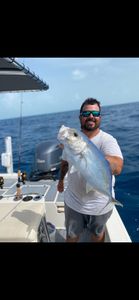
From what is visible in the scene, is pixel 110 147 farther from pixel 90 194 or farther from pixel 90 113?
pixel 90 194

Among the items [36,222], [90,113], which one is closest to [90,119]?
[90,113]

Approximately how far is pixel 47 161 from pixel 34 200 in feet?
7.14

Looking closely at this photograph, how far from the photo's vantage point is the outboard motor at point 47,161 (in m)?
4.67

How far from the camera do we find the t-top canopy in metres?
2.80

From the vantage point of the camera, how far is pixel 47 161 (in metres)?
4.82

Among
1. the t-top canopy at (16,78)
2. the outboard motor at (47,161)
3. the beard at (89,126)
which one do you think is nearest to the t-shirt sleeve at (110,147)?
the beard at (89,126)

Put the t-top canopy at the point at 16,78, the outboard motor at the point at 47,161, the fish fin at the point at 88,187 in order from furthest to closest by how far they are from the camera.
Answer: the outboard motor at the point at 47,161 < the t-top canopy at the point at 16,78 < the fish fin at the point at 88,187

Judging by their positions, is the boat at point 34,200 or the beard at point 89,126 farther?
the boat at point 34,200

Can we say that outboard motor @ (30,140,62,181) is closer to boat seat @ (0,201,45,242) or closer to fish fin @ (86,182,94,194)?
boat seat @ (0,201,45,242)

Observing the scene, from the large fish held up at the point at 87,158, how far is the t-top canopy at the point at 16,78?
1455 mm

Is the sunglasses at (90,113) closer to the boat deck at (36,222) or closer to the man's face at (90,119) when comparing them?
the man's face at (90,119)

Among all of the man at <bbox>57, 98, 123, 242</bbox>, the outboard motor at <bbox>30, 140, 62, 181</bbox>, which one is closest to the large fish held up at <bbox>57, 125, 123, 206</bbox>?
the man at <bbox>57, 98, 123, 242</bbox>
